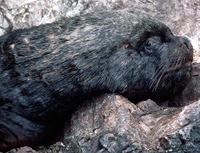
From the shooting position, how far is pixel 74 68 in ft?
16.5

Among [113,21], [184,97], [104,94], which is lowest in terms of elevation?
[184,97]

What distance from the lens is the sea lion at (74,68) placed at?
5004 mm

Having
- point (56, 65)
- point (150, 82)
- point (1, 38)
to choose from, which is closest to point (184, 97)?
point (150, 82)

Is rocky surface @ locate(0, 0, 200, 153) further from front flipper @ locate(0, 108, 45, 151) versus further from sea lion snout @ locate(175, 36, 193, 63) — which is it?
sea lion snout @ locate(175, 36, 193, 63)

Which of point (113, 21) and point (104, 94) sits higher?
point (113, 21)

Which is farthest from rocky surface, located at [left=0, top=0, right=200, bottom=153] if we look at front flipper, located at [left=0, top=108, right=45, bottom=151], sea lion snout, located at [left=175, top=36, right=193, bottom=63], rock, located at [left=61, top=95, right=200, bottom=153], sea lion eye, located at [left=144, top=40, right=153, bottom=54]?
sea lion eye, located at [left=144, top=40, right=153, bottom=54]

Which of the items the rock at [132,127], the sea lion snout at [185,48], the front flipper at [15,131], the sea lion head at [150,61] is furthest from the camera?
the sea lion snout at [185,48]

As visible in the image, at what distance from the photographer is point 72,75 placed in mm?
5023

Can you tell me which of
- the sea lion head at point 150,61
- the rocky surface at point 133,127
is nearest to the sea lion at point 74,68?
the sea lion head at point 150,61

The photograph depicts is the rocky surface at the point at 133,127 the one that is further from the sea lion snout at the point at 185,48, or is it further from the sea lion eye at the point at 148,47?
the sea lion eye at the point at 148,47

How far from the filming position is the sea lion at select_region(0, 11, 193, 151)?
16.4 feet

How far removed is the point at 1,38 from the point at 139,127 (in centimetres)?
164

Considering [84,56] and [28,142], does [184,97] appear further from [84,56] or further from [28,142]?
[28,142]

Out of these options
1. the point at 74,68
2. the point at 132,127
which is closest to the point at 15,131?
the point at 74,68
